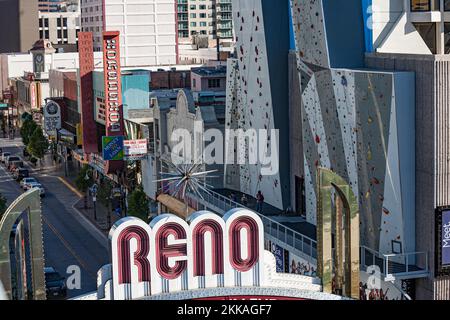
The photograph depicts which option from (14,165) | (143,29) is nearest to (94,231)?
(14,165)

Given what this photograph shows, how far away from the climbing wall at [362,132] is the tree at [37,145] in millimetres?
62335

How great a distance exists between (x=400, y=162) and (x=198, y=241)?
1487 centimetres

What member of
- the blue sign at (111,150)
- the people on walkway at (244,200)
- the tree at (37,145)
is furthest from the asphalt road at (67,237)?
the people on walkway at (244,200)

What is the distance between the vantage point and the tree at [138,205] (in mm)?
76312

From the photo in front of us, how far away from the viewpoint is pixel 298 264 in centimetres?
5219

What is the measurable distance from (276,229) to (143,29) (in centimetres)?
12170

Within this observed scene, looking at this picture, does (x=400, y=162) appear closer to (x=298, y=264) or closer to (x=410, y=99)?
(x=410, y=99)

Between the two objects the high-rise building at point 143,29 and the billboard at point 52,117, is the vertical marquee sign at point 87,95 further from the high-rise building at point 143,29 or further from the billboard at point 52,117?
the high-rise building at point 143,29

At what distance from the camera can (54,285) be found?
60.8m

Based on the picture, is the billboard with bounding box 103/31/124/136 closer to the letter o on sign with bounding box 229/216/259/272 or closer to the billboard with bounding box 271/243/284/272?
the billboard with bounding box 271/243/284/272

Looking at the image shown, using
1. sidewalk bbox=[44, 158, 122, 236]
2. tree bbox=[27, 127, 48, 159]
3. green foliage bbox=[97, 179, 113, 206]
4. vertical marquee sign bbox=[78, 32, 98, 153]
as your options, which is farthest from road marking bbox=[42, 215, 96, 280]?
tree bbox=[27, 127, 48, 159]

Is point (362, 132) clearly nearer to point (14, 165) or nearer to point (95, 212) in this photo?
point (95, 212)

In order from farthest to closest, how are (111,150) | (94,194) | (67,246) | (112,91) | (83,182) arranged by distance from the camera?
1. (83,182)
2. (112,91)
3. (94,194)
4. (111,150)
5. (67,246)

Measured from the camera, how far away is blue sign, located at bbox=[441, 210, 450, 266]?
149 ft
